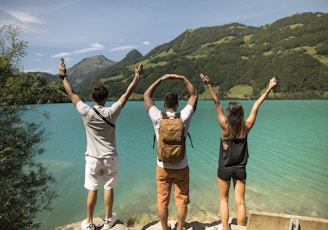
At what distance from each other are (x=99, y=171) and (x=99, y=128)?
821mm

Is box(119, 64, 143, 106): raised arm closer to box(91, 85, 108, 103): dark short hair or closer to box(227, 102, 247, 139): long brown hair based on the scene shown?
box(91, 85, 108, 103): dark short hair

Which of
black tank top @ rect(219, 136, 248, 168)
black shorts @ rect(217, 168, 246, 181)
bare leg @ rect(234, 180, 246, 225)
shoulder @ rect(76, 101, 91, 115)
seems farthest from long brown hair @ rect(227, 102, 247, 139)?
shoulder @ rect(76, 101, 91, 115)

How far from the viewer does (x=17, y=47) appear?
4652 millimetres

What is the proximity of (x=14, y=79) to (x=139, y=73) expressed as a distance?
7.35 ft

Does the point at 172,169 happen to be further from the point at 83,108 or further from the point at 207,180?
the point at 207,180

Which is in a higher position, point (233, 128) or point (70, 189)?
point (233, 128)

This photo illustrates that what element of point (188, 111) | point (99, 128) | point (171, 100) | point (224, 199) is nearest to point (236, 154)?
point (224, 199)

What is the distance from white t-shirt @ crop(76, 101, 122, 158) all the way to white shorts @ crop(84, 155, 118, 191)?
4.1 inches

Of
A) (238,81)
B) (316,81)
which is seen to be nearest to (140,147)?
(316,81)

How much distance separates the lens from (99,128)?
14.7 feet

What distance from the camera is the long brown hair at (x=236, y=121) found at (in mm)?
4289

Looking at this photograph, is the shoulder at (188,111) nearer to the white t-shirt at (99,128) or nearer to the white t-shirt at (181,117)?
the white t-shirt at (181,117)

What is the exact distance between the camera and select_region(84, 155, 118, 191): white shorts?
4.56 meters

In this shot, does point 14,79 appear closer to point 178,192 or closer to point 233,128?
point 178,192
